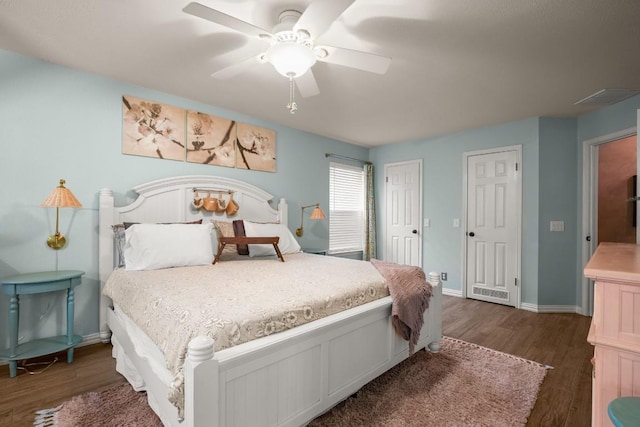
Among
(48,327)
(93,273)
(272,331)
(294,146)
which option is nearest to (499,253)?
(294,146)

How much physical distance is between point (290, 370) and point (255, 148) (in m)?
3.01

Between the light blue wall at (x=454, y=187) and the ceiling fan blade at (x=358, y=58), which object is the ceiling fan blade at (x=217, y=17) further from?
the light blue wall at (x=454, y=187)

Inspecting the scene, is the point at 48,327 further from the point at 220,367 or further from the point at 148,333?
the point at 220,367

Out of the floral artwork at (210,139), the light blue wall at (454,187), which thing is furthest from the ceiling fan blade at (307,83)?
the light blue wall at (454,187)

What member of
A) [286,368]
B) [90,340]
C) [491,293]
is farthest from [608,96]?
[90,340]

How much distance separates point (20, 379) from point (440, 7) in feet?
12.2

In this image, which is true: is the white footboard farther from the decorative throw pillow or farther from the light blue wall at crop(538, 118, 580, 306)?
the light blue wall at crop(538, 118, 580, 306)

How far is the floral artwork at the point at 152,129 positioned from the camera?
9.61 feet

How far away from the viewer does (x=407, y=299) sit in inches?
82.9

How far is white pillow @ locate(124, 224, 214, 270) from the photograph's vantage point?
2418mm

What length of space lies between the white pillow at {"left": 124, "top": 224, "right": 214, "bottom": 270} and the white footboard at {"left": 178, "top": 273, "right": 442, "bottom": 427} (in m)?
1.47

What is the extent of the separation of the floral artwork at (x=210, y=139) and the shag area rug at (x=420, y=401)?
2.30 meters

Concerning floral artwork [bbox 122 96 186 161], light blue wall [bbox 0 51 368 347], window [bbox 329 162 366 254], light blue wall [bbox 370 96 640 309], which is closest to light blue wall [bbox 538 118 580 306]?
light blue wall [bbox 370 96 640 309]

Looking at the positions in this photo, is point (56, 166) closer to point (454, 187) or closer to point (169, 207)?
point (169, 207)
